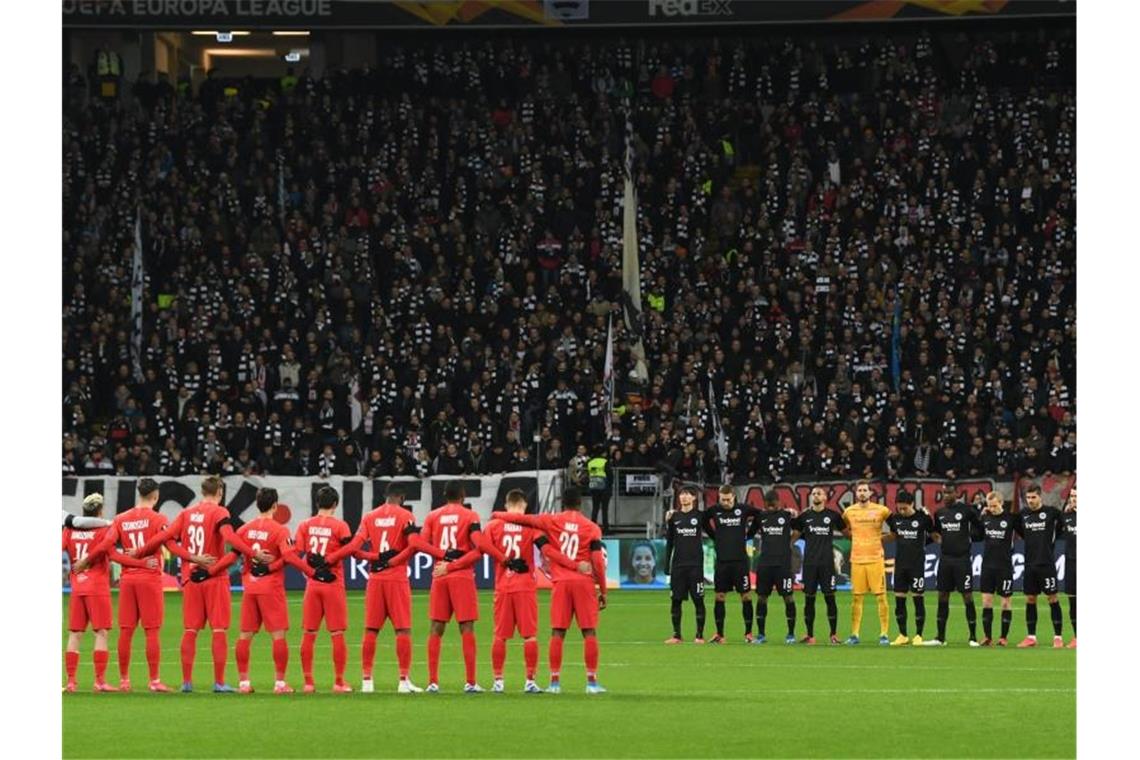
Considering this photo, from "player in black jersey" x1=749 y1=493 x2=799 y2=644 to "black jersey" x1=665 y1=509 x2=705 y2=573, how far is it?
2.23 ft

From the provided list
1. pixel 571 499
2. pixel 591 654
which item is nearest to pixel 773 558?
pixel 591 654

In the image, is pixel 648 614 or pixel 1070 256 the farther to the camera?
pixel 1070 256

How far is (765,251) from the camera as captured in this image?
44500 mm

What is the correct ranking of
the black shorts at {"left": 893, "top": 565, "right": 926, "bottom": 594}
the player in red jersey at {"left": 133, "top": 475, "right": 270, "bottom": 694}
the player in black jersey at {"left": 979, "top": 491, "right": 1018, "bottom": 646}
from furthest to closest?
the black shorts at {"left": 893, "top": 565, "right": 926, "bottom": 594}
the player in black jersey at {"left": 979, "top": 491, "right": 1018, "bottom": 646}
the player in red jersey at {"left": 133, "top": 475, "right": 270, "bottom": 694}

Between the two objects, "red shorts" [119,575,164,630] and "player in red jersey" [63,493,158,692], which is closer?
"player in red jersey" [63,493,158,692]

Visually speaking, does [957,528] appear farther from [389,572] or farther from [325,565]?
[325,565]

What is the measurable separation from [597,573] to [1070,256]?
27.8m

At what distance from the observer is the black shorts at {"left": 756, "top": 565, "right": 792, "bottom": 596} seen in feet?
82.5

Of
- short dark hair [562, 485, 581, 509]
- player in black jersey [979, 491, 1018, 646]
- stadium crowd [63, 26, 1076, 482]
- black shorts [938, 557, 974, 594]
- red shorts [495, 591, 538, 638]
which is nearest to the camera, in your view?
red shorts [495, 591, 538, 638]

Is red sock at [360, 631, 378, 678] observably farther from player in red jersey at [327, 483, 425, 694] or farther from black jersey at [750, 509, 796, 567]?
black jersey at [750, 509, 796, 567]

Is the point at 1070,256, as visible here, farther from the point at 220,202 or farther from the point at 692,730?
the point at 692,730

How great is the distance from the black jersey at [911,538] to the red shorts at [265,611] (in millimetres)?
9667

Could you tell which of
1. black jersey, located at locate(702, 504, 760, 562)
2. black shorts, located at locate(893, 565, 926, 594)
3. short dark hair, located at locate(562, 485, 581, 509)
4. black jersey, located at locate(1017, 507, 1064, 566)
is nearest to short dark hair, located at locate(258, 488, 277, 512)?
short dark hair, located at locate(562, 485, 581, 509)

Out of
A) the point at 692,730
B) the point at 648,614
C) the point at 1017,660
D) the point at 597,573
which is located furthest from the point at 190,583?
the point at 648,614
